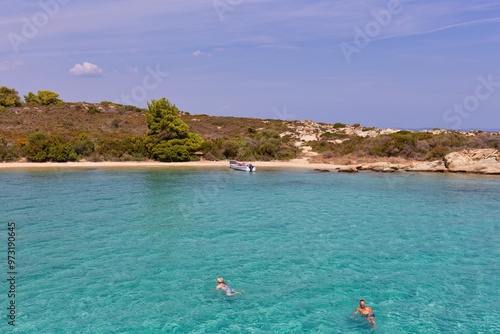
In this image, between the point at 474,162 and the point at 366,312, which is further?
the point at 474,162


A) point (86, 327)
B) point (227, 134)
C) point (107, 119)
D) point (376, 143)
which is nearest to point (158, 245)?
point (86, 327)

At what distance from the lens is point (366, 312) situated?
42.1 ft

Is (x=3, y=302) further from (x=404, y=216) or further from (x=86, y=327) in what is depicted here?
(x=404, y=216)

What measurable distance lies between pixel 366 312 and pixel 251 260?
6502 mm

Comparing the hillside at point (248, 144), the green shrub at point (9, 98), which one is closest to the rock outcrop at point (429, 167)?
the hillside at point (248, 144)

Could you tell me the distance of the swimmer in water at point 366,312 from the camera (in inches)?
492

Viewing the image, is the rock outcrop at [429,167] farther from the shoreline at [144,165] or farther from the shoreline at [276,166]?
the shoreline at [144,165]

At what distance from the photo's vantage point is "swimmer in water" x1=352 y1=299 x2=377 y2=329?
12.5 metres

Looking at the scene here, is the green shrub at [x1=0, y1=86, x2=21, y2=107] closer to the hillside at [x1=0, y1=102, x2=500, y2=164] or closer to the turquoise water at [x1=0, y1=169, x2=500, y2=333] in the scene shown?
the hillside at [x1=0, y1=102, x2=500, y2=164]

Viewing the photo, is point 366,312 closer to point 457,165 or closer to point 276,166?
point 457,165

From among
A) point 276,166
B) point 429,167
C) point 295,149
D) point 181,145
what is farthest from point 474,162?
point 181,145

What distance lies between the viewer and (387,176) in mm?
47594

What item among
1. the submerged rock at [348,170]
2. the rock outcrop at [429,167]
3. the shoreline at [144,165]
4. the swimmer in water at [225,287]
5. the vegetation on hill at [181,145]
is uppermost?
the vegetation on hill at [181,145]

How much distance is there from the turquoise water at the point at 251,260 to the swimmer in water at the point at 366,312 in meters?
0.29
